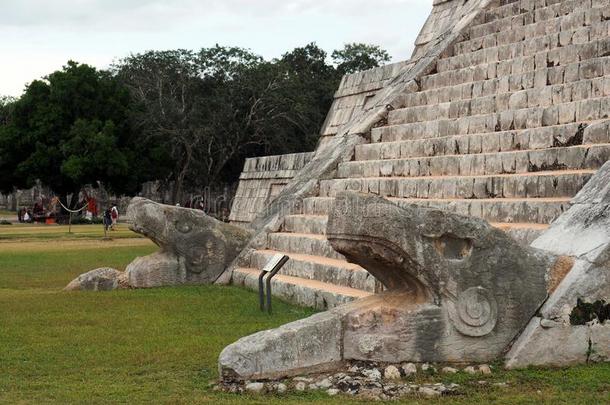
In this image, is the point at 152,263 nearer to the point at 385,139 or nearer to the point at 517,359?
the point at 385,139

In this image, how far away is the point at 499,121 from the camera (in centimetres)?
1019

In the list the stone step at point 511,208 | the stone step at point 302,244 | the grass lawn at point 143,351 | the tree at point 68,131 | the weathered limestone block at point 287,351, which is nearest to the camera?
the grass lawn at point 143,351

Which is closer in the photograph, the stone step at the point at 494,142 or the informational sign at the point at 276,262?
the stone step at the point at 494,142

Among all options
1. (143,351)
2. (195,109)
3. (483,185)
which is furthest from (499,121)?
(195,109)

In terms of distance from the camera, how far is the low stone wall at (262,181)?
59.6 feet

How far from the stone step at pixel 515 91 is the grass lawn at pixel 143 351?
3165mm

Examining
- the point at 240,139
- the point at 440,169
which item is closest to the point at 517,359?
the point at 440,169

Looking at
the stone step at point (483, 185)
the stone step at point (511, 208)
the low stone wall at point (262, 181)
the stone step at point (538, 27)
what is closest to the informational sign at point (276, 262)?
the stone step at point (483, 185)

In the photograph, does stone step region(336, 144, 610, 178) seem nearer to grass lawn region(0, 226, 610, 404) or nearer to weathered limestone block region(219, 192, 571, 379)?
grass lawn region(0, 226, 610, 404)

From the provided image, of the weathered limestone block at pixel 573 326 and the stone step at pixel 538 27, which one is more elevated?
the stone step at pixel 538 27

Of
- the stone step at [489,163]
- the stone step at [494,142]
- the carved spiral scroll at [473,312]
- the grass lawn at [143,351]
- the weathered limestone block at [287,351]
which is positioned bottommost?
the grass lawn at [143,351]

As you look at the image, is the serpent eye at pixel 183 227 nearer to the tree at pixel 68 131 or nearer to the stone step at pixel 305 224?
the stone step at pixel 305 224

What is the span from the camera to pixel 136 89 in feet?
142

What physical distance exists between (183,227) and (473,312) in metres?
6.63
